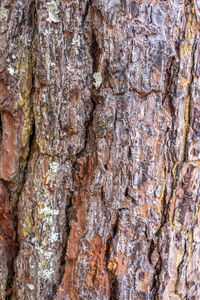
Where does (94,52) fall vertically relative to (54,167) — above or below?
above

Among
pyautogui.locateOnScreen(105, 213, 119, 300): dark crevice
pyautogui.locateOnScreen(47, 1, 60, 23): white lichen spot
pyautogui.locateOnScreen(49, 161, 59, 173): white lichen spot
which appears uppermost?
pyautogui.locateOnScreen(47, 1, 60, 23): white lichen spot

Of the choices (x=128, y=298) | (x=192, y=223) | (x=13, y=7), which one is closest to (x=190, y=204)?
(x=192, y=223)

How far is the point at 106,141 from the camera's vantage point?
2.92 ft

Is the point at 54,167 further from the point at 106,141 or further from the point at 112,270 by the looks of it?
the point at 112,270

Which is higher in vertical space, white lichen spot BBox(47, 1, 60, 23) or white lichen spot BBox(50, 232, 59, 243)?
white lichen spot BBox(47, 1, 60, 23)

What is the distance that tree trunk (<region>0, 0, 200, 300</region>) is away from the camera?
870 mm

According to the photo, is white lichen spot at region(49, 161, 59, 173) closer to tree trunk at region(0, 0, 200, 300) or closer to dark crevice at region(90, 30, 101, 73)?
tree trunk at region(0, 0, 200, 300)

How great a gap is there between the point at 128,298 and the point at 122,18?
1019 mm

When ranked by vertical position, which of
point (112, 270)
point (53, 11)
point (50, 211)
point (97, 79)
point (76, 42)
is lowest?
point (112, 270)

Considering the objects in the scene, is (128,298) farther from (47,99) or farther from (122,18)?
(122,18)

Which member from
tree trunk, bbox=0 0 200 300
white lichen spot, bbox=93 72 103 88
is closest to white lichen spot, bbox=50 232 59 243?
tree trunk, bbox=0 0 200 300

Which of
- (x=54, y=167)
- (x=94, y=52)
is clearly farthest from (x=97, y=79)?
(x=54, y=167)

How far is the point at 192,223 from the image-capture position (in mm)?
940

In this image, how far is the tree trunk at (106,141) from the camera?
870 mm
